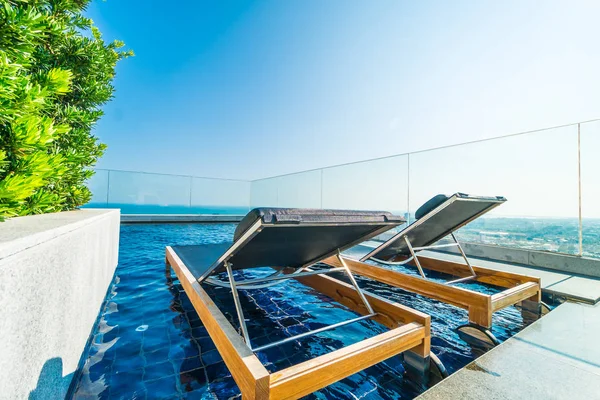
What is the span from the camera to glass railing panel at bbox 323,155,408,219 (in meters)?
5.86

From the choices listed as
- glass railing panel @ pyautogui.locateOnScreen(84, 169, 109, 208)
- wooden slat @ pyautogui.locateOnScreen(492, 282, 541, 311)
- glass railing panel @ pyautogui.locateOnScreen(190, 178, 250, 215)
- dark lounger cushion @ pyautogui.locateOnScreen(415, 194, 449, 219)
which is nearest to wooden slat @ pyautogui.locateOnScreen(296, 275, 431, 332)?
wooden slat @ pyautogui.locateOnScreen(492, 282, 541, 311)

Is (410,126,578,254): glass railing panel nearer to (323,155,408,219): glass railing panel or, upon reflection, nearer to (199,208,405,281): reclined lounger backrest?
(323,155,408,219): glass railing panel

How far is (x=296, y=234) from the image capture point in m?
1.45

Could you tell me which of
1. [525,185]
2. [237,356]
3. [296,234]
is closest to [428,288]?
[296,234]

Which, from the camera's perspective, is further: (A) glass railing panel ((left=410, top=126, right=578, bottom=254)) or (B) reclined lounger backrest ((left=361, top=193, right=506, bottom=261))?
(A) glass railing panel ((left=410, top=126, right=578, bottom=254))

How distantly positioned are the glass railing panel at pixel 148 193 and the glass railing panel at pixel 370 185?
7160 millimetres

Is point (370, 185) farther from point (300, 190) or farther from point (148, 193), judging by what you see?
point (148, 193)

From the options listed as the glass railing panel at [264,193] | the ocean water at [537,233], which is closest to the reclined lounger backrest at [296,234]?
the ocean water at [537,233]

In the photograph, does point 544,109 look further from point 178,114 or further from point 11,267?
point 178,114

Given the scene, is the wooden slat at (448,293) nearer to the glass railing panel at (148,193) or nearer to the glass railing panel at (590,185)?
the glass railing panel at (590,185)

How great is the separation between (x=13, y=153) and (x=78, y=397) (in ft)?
4.00

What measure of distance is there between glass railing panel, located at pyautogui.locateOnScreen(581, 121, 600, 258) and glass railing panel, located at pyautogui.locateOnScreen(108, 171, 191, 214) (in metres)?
11.8

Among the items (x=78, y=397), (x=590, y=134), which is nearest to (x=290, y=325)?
(x=78, y=397)

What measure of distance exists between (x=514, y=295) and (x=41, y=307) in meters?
2.74
